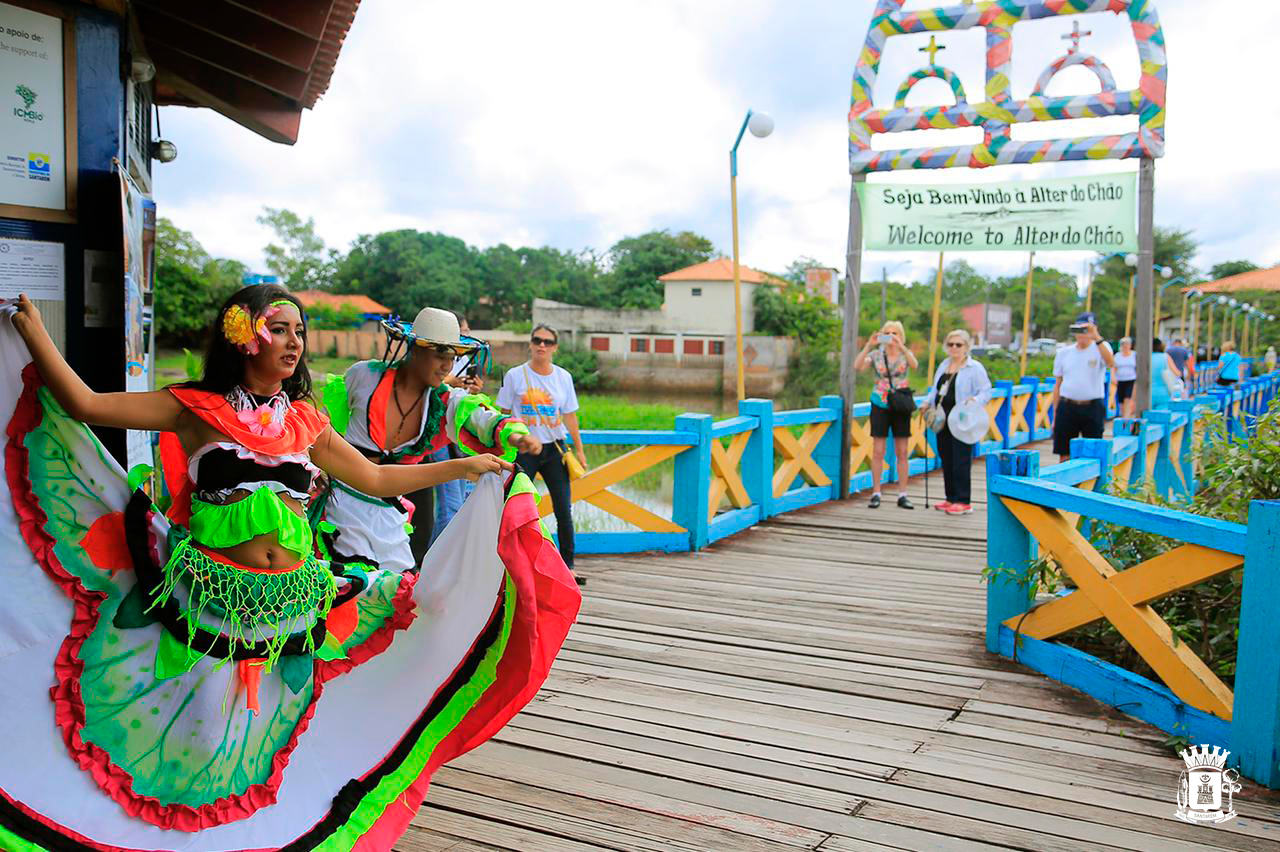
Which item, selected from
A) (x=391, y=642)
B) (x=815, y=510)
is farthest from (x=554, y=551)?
(x=815, y=510)

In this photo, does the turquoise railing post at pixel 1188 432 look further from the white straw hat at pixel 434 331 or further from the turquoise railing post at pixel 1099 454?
the white straw hat at pixel 434 331

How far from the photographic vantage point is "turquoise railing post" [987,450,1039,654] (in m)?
4.46

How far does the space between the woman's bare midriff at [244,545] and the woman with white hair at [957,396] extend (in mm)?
6117

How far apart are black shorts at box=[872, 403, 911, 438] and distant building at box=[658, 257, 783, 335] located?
40169 millimetres

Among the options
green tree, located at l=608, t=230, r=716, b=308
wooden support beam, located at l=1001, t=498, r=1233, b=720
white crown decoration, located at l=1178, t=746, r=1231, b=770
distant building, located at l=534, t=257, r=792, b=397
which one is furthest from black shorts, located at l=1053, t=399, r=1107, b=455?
green tree, located at l=608, t=230, r=716, b=308

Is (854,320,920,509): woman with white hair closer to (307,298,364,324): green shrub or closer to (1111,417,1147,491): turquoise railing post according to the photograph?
(1111,417,1147,491): turquoise railing post

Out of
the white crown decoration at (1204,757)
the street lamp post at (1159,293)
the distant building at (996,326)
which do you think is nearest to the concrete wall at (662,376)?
the street lamp post at (1159,293)

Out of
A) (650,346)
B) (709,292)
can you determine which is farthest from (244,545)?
(709,292)

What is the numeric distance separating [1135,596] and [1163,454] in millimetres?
5173

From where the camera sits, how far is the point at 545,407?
561 cm

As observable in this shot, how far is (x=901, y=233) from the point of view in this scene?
8.43m

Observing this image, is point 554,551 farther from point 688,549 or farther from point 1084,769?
point 688,549

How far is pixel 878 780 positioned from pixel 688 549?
357 cm

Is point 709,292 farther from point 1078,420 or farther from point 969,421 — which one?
point 969,421
